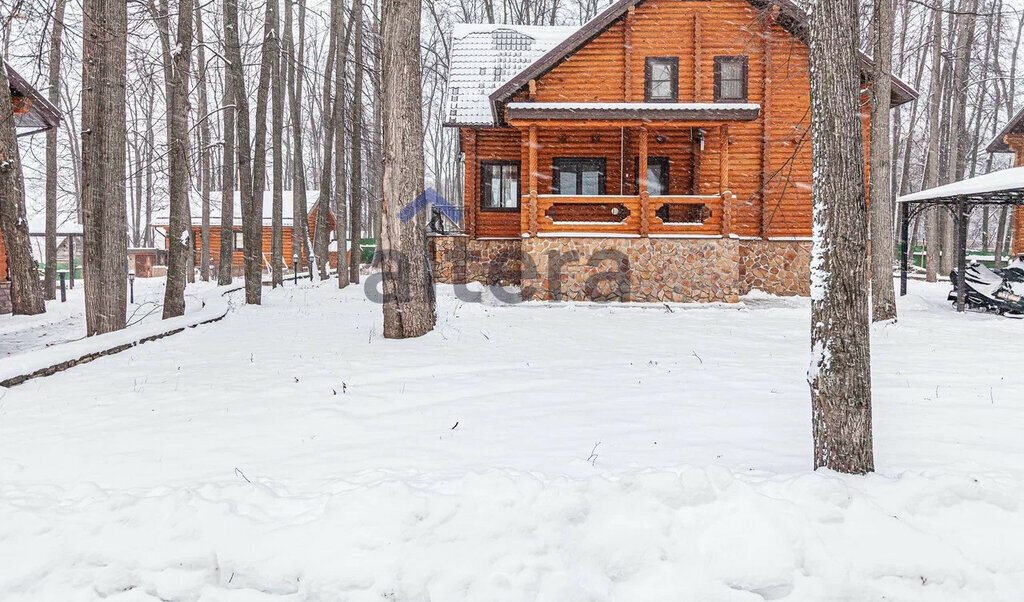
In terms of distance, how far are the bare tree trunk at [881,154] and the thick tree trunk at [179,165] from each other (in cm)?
1112

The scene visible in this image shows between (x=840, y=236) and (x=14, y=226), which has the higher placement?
(x=14, y=226)

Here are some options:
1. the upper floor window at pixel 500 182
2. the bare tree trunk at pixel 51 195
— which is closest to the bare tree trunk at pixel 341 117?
the upper floor window at pixel 500 182

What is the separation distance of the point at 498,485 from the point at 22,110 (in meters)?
14.8

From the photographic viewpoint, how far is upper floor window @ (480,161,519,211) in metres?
16.7

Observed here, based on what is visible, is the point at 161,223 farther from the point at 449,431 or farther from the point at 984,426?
the point at 984,426

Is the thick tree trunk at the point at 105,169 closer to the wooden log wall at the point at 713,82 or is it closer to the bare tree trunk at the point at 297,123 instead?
the wooden log wall at the point at 713,82

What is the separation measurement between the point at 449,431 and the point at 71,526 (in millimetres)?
2173

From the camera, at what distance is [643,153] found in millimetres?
12953

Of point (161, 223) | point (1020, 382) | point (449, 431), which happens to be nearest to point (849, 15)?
point (449, 431)

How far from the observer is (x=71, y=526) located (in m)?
2.88

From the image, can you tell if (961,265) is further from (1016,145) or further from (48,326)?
(48,326)

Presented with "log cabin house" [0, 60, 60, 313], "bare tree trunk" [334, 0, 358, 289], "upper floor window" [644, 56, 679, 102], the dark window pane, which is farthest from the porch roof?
"log cabin house" [0, 60, 60, 313]

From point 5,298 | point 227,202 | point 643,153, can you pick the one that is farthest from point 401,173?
point 227,202

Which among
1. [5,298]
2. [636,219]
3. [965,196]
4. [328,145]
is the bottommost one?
[5,298]
